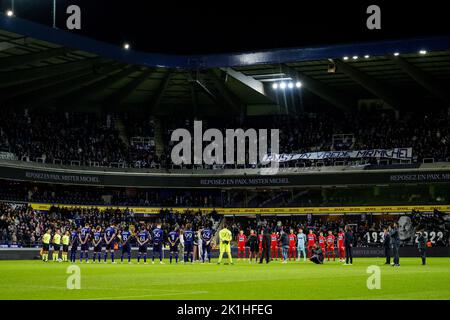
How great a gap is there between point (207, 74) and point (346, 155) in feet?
44.4

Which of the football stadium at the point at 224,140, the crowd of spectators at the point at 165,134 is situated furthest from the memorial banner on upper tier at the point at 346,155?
the crowd of spectators at the point at 165,134

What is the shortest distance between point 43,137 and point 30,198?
6366 mm

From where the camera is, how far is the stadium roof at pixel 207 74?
174 feet

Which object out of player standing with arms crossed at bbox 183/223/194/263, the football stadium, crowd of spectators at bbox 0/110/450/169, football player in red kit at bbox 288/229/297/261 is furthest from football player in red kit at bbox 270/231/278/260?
crowd of spectators at bbox 0/110/450/169

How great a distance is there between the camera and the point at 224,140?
69.5 metres

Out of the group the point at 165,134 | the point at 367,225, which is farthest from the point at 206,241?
the point at 165,134

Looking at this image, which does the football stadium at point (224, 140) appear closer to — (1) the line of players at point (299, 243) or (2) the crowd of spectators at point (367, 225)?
(2) the crowd of spectators at point (367, 225)

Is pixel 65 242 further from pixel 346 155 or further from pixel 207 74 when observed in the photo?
pixel 346 155

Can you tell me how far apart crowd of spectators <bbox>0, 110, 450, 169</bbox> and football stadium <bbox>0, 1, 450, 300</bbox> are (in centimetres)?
15

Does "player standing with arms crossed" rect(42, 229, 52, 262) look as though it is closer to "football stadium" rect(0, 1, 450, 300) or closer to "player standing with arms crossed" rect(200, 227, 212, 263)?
"football stadium" rect(0, 1, 450, 300)

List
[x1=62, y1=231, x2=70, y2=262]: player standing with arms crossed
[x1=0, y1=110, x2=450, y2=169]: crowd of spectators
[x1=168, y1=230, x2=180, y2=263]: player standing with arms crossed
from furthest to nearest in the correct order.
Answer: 1. [x1=0, y1=110, x2=450, y2=169]: crowd of spectators
2. [x1=62, y1=231, x2=70, y2=262]: player standing with arms crossed
3. [x1=168, y1=230, x2=180, y2=263]: player standing with arms crossed

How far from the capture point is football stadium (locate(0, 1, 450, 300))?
2122 inches

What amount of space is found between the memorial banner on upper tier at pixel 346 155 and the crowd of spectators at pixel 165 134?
2.10ft
